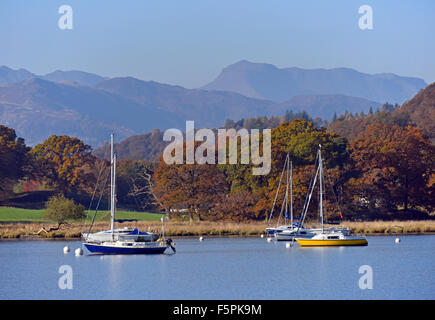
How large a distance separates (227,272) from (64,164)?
80437 millimetres

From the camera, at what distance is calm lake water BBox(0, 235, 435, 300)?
145ft

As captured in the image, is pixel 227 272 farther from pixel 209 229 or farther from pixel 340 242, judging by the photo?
pixel 209 229

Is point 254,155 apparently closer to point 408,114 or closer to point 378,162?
point 378,162

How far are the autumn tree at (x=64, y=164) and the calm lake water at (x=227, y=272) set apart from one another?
178ft

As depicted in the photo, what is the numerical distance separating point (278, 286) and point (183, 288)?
5.48 m

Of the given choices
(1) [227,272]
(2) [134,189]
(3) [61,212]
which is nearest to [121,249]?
(1) [227,272]

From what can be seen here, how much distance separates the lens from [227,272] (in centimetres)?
5394

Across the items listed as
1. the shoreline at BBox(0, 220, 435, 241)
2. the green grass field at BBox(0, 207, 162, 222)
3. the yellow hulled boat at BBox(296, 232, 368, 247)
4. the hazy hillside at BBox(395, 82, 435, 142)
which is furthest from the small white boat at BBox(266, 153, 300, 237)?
the hazy hillside at BBox(395, 82, 435, 142)

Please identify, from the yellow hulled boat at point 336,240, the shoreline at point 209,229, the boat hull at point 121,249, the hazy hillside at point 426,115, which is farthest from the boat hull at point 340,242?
the hazy hillside at point 426,115

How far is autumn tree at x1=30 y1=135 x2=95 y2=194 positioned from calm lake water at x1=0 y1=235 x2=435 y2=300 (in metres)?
54.4

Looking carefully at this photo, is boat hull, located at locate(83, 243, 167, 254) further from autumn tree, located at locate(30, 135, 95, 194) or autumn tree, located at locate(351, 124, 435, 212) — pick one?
autumn tree, located at locate(30, 135, 95, 194)

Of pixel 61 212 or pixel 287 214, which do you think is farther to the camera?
pixel 287 214

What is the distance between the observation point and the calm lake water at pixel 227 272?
44.1 meters
